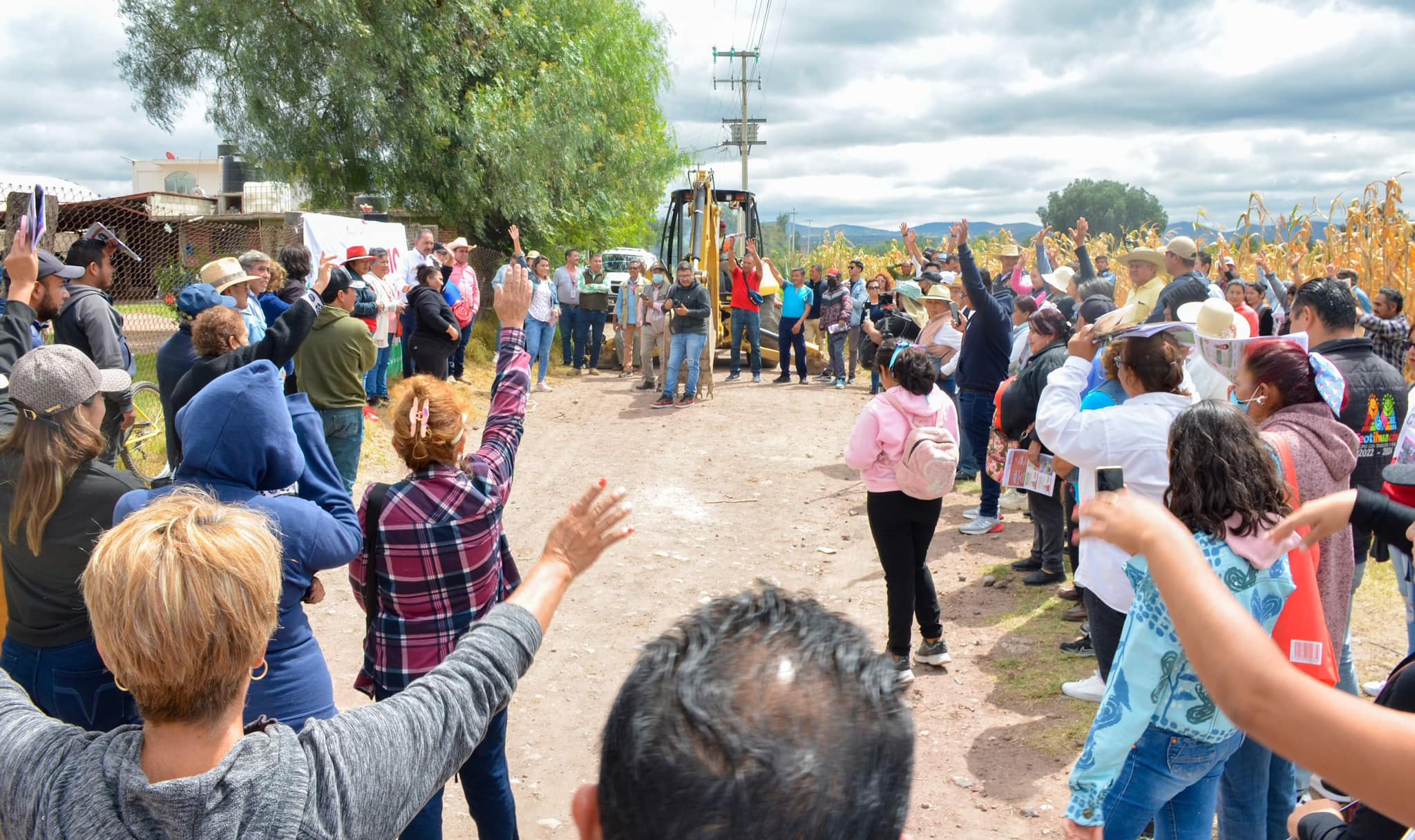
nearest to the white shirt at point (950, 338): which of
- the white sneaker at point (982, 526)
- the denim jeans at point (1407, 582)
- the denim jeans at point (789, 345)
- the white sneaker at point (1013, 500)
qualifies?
the white sneaker at point (1013, 500)

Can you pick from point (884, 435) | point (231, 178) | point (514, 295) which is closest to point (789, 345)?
point (884, 435)

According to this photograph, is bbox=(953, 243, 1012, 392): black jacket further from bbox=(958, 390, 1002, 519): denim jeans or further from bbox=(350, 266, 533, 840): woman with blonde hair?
bbox=(350, 266, 533, 840): woman with blonde hair

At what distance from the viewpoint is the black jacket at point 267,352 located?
4027 millimetres

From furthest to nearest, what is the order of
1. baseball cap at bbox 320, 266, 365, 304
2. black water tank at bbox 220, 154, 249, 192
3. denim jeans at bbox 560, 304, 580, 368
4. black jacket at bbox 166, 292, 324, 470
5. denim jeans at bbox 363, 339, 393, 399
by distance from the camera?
black water tank at bbox 220, 154, 249, 192
denim jeans at bbox 560, 304, 580, 368
denim jeans at bbox 363, 339, 393, 399
baseball cap at bbox 320, 266, 365, 304
black jacket at bbox 166, 292, 324, 470

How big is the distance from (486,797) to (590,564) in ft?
5.16

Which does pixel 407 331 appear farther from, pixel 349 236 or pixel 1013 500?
pixel 1013 500

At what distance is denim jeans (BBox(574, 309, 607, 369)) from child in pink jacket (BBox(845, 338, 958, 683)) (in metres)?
11.2

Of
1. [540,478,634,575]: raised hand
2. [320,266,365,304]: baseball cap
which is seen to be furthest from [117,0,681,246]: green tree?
[540,478,634,575]: raised hand

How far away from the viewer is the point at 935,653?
17.0 ft

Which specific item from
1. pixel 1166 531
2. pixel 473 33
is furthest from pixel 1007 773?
pixel 473 33

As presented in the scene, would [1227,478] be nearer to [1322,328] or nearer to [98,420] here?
[1322,328]

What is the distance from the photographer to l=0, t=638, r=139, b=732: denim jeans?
9.20ft

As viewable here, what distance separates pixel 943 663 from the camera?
5.25 metres

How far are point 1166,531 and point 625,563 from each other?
567 cm
